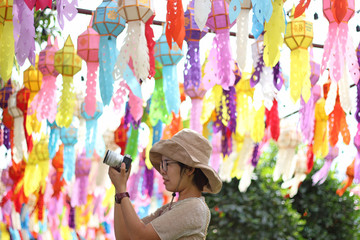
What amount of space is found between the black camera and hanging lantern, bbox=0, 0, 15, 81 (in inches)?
48.3

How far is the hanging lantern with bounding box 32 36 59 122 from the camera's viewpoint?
151 inches

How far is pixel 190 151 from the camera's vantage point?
191 cm

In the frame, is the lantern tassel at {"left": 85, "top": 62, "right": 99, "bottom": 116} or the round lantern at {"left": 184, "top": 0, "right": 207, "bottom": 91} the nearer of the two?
the round lantern at {"left": 184, "top": 0, "right": 207, "bottom": 91}

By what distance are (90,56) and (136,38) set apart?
810 mm

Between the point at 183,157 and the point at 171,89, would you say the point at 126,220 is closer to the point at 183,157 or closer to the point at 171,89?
the point at 183,157

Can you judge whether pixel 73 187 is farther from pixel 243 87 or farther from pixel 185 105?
pixel 243 87

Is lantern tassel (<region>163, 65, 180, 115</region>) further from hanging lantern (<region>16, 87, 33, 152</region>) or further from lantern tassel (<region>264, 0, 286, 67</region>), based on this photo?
hanging lantern (<region>16, 87, 33, 152</region>)

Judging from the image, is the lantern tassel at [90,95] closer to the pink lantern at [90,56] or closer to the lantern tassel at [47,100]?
the pink lantern at [90,56]

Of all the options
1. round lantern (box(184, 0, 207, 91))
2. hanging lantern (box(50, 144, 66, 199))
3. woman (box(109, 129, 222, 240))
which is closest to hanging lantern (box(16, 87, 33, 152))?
hanging lantern (box(50, 144, 66, 199))

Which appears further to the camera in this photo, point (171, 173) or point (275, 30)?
point (275, 30)

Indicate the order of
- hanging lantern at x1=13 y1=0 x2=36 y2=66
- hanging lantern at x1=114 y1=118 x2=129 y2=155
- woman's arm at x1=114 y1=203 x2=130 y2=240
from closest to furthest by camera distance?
woman's arm at x1=114 y1=203 x2=130 y2=240
hanging lantern at x1=13 y1=0 x2=36 y2=66
hanging lantern at x1=114 y1=118 x2=129 y2=155

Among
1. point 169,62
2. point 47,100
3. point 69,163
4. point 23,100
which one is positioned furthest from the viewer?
point 69,163

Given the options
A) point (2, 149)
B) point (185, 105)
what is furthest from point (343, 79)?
point (2, 149)

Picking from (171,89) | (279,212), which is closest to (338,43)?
(171,89)
